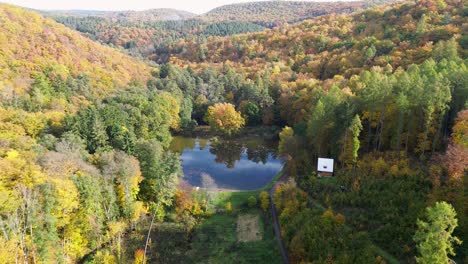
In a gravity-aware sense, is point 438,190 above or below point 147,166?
above

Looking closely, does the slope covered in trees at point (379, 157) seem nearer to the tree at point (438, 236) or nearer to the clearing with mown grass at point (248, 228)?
the tree at point (438, 236)

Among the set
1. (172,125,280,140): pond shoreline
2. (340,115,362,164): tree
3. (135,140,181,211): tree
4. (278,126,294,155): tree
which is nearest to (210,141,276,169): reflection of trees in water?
(172,125,280,140): pond shoreline

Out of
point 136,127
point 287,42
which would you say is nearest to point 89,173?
point 136,127

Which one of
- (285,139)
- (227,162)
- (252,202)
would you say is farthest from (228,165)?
(252,202)

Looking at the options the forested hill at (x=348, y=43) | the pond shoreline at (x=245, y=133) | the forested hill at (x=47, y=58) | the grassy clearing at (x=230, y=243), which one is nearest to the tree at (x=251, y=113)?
the pond shoreline at (x=245, y=133)

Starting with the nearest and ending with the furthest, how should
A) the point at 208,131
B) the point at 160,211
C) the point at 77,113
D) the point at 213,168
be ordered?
the point at 160,211
the point at 77,113
the point at 213,168
the point at 208,131

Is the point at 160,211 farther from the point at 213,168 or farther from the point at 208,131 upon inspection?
the point at 208,131
